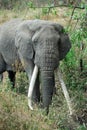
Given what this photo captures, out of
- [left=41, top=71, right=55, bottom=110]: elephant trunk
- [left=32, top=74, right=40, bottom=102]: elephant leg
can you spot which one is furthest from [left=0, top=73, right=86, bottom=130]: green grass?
[left=32, top=74, right=40, bottom=102]: elephant leg

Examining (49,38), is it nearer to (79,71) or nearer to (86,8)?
(86,8)

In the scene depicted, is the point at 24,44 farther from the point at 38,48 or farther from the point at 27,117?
the point at 27,117

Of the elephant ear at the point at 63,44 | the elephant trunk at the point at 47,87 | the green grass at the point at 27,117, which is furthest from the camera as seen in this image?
the elephant ear at the point at 63,44

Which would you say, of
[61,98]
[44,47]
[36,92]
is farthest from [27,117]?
[61,98]

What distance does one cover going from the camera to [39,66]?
821cm

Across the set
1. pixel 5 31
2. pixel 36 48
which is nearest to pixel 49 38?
pixel 36 48

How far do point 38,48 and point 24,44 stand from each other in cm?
39

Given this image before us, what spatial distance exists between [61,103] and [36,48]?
93cm

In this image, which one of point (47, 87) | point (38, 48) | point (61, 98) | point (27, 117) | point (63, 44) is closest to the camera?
point (27, 117)

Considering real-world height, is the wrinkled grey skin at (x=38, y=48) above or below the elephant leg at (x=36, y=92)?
above

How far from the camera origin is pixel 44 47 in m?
8.16

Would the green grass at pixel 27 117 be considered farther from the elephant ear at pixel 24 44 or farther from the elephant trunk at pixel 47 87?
the elephant ear at pixel 24 44

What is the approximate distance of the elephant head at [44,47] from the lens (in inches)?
315

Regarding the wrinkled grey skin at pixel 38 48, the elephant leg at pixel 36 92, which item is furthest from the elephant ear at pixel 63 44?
the elephant leg at pixel 36 92
